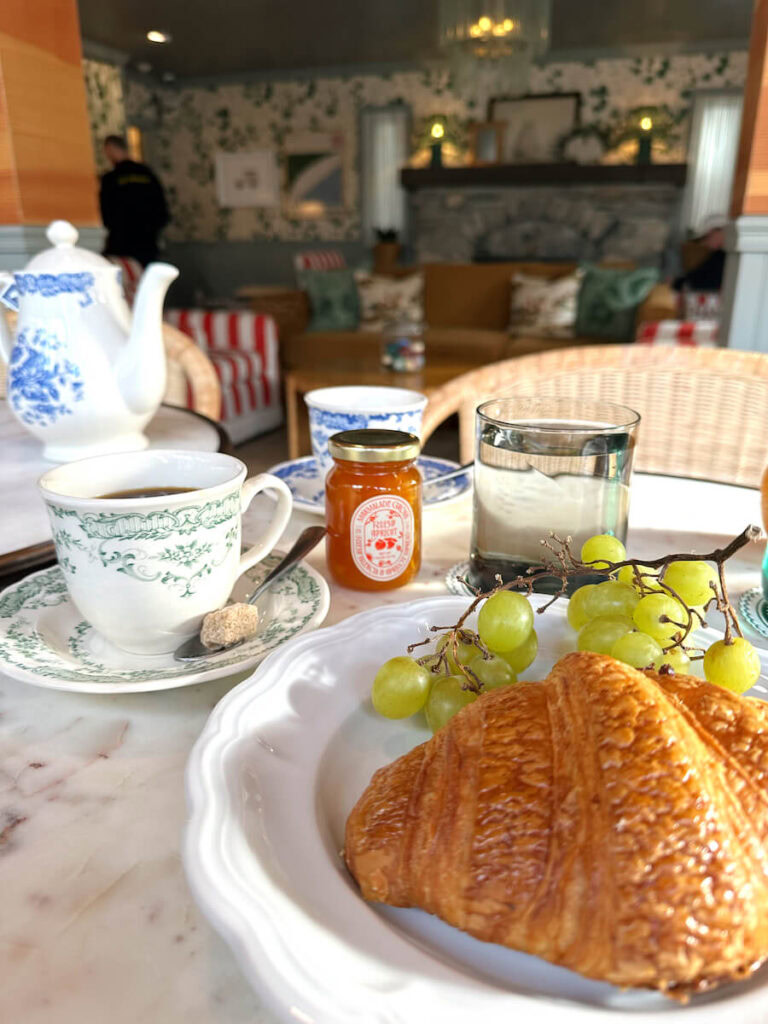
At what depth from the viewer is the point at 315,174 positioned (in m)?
7.44

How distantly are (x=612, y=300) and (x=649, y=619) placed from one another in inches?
194

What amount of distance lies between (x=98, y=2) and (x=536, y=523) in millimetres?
6133

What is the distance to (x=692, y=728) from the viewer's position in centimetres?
31

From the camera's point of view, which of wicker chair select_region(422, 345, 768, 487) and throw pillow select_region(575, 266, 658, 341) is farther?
throw pillow select_region(575, 266, 658, 341)

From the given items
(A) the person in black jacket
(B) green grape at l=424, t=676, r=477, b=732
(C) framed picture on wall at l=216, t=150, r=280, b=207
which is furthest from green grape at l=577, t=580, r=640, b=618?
(C) framed picture on wall at l=216, t=150, r=280, b=207

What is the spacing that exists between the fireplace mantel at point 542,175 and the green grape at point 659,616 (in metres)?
6.92

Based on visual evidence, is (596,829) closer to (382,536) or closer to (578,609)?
(578,609)

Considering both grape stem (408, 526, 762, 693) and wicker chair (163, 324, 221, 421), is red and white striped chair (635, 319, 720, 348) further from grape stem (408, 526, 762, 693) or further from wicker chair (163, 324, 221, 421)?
grape stem (408, 526, 762, 693)

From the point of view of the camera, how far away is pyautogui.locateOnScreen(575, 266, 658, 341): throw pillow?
4895 mm

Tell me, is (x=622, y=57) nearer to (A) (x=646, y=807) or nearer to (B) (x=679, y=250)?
(B) (x=679, y=250)

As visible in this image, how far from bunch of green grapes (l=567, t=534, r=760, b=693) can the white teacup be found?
254 mm

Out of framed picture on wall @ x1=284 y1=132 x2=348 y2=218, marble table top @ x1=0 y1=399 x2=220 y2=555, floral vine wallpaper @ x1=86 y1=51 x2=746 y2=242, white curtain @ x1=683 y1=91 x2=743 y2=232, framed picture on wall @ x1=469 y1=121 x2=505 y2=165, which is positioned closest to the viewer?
marble table top @ x1=0 y1=399 x2=220 y2=555

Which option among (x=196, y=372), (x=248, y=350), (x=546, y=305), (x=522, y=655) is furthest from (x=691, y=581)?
(x=546, y=305)

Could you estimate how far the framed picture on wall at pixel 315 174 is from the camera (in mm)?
7340
